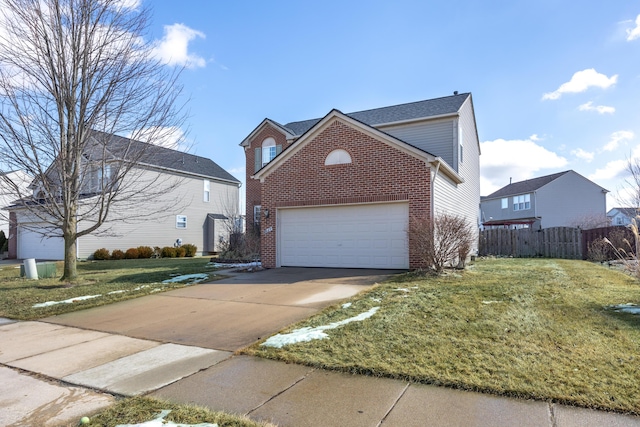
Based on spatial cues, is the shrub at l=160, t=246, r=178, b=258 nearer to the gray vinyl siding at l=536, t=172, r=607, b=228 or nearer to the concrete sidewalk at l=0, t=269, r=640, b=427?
the concrete sidewalk at l=0, t=269, r=640, b=427

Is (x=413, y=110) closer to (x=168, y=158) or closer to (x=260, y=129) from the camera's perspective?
(x=260, y=129)

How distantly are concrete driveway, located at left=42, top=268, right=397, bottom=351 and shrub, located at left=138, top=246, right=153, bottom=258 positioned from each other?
14516mm

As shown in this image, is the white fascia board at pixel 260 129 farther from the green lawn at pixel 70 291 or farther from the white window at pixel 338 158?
the green lawn at pixel 70 291

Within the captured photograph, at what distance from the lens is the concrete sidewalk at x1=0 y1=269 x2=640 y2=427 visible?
3.13 metres

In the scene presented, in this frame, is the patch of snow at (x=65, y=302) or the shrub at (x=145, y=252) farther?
the shrub at (x=145, y=252)

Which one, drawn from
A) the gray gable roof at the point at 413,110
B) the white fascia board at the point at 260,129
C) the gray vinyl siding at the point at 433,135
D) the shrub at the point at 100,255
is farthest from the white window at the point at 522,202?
the shrub at the point at 100,255

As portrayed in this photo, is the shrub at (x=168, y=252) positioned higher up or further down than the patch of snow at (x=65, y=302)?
higher up

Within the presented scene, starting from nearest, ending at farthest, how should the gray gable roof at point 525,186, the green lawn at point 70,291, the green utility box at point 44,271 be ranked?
the green lawn at point 70,291, the green utility box at point 44,271, the gray gable roof at point 525,186

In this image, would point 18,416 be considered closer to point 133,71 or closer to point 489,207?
point 133,71

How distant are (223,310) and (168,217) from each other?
20.8 meters

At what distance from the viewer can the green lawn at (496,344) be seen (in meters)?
3.53

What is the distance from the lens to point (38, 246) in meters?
23.2

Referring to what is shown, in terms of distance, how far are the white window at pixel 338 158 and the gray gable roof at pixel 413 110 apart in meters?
4.80

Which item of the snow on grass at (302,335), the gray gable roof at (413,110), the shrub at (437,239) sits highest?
the gray gable roof at (413,110)
